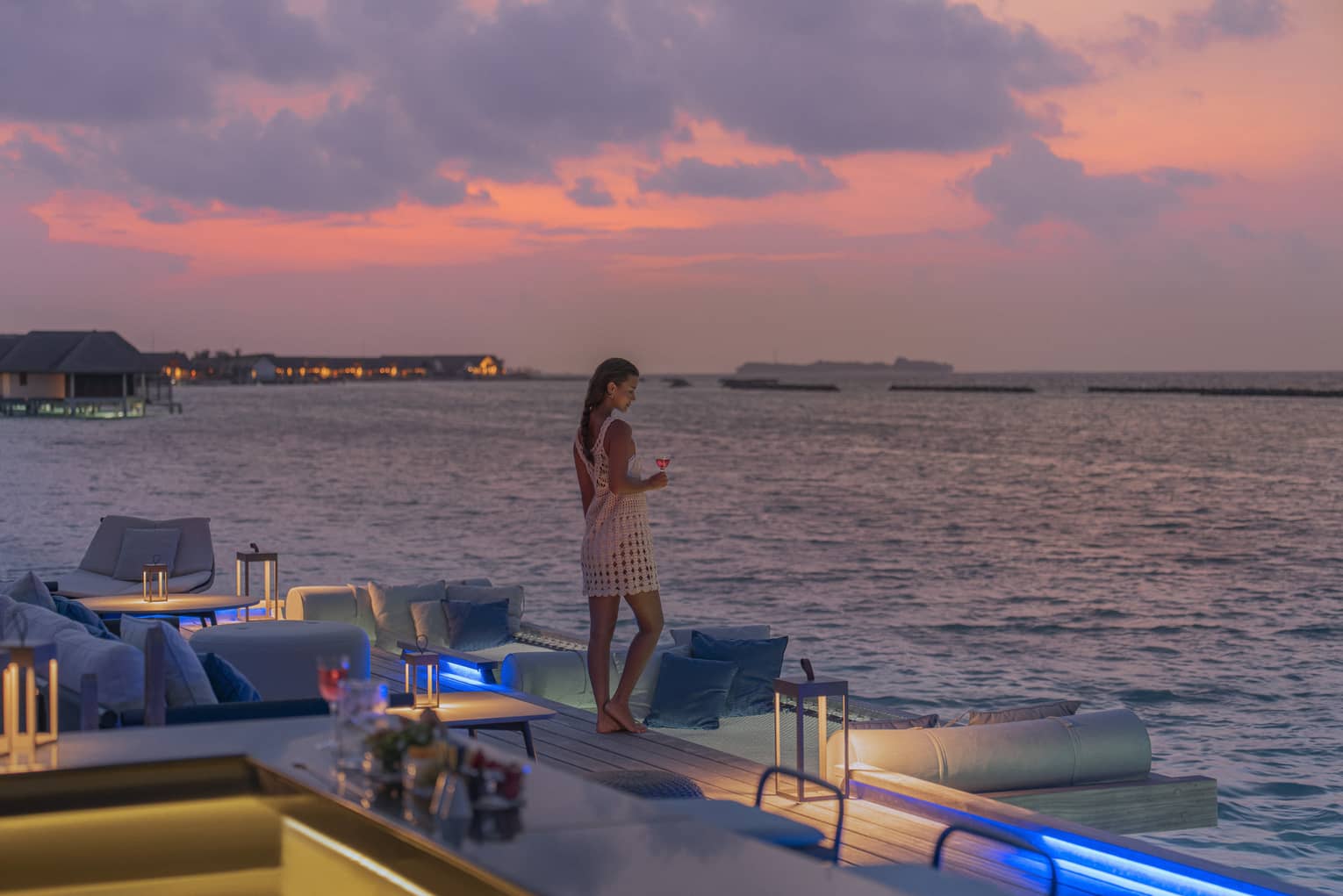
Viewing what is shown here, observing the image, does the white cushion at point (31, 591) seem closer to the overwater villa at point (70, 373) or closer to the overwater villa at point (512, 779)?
the overwater villa at point (512, 779)

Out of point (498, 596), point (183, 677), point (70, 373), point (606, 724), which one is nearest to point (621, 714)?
point (606, 724)

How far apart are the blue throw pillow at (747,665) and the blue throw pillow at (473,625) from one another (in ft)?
8.70

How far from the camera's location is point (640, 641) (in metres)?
6.55

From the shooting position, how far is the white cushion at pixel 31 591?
24.6ft

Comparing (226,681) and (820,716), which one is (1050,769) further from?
(226,681)

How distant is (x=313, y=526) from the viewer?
104 ft

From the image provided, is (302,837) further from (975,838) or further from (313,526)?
(313,526)

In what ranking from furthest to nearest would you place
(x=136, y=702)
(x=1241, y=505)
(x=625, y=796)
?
(x=1241, y=505) < (x=136, y=702) < (x=625, y=796)

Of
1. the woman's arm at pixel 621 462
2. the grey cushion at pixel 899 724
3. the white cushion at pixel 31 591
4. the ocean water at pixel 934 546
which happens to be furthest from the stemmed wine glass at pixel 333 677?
the ocean water at pixel 934 546

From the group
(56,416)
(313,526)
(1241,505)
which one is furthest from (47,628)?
(56,416)

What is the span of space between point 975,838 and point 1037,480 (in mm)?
43830

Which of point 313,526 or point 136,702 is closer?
point 136,702

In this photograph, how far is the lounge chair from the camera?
11.8 meters

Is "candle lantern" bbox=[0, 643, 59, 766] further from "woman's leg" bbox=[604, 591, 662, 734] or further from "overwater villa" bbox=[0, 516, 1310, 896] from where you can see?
"woman's leg" bbox=[604, 591, 662, 734]
